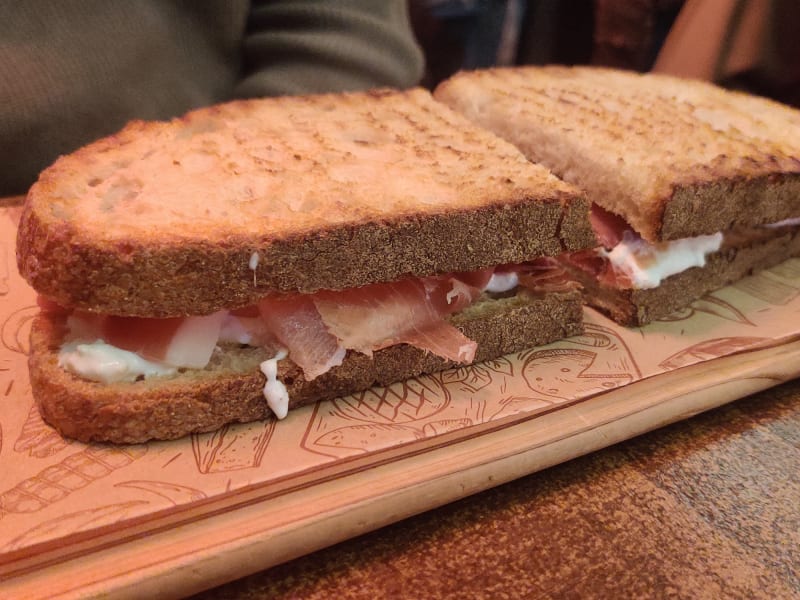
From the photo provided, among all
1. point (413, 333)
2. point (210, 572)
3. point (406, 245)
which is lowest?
point (210, 572)

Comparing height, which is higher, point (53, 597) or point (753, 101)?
point (753, 101)

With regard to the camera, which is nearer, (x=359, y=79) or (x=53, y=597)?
(x=53, y=597)

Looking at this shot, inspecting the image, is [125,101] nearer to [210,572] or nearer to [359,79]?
[359,79]

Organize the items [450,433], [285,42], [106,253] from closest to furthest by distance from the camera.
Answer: [106,253] → [450,433] → [285,42]

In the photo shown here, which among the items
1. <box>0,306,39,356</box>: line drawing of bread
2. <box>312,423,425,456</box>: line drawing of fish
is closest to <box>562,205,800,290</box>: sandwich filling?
<box>312,423,425,456</box>: line drawing of fish

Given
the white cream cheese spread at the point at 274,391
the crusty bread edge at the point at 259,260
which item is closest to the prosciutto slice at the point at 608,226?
the crusty bread edge at the point at 259,260

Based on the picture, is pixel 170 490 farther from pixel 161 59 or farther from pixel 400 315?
pixel 161 59

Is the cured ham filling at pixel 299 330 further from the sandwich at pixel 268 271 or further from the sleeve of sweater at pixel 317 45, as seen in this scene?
the sleeve of sweater at pixel 317 45

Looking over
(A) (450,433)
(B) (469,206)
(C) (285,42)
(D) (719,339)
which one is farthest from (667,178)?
(C) (285,42)
